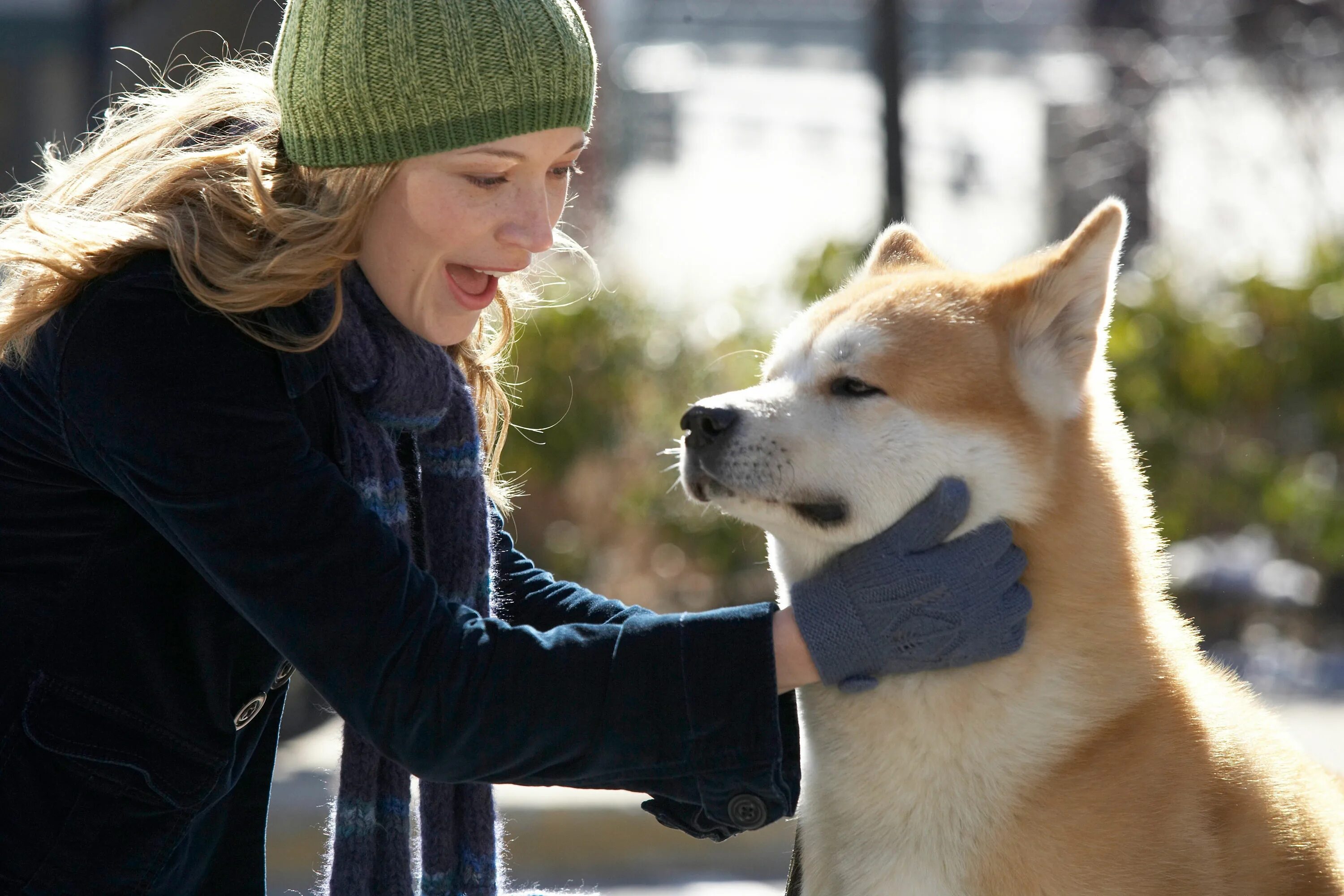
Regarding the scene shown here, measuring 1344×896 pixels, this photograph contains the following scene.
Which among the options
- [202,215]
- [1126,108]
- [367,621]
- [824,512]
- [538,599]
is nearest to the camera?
[367,621]

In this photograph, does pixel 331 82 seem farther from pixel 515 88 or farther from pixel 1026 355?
pixel 1026 355

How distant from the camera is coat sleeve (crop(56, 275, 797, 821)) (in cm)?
173

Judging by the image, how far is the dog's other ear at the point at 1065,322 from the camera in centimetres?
216

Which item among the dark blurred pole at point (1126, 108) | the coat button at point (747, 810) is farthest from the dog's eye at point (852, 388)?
the dark blurred pole at point (1126, 108)

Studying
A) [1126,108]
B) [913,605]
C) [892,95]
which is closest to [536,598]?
[913,605]

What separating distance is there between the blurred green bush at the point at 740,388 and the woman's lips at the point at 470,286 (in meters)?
3.89

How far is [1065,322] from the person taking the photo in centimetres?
222

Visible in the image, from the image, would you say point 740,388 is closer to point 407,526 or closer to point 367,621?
point 407,526

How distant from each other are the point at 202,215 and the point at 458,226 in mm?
360

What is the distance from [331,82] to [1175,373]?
509 cm

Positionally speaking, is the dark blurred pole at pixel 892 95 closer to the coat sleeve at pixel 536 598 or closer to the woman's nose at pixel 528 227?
the coat sleeve at pixel 536 598

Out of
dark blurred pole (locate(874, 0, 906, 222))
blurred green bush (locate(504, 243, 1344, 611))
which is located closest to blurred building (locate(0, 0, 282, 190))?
blurred green bush (locate(504, 243, 1344, 611))

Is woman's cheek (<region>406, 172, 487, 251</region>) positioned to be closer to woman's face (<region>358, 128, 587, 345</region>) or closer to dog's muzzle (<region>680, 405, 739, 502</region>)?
woman's face (<region>358, 128, 587, 345</region>)

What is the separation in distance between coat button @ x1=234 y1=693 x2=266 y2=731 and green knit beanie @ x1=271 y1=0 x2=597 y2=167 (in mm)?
779
